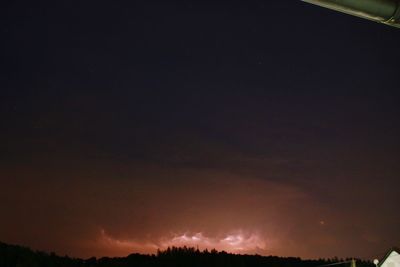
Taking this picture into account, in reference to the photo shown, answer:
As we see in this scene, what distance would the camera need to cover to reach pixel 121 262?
51.9 m

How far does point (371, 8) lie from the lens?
8.84 feet

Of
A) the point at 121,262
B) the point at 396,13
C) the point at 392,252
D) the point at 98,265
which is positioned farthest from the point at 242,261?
the point at 396,13

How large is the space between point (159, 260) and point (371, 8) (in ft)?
186

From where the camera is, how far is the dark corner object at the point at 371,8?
257cm

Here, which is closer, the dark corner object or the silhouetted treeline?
the dark corner object

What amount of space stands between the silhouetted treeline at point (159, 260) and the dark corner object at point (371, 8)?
35.7 meters

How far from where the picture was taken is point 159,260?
56562 millimetres

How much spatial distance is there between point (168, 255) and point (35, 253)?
2187cm

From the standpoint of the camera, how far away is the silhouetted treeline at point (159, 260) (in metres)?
35.7

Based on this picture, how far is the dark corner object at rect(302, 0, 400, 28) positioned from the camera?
2574mm

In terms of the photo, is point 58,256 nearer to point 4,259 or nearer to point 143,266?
point 4,259

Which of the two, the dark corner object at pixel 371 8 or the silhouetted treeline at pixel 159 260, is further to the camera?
the silhouetted treeline at pixel 159 260

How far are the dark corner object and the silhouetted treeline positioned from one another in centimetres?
3571

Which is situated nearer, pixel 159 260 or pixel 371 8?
pixel 371 8
